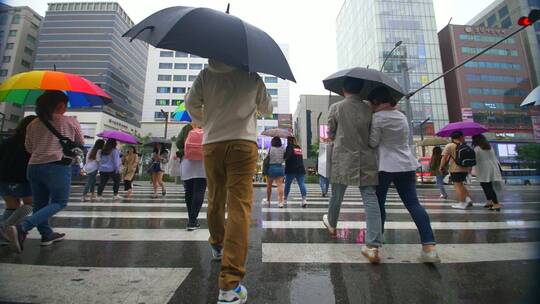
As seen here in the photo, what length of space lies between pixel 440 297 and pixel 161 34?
9.32 ft

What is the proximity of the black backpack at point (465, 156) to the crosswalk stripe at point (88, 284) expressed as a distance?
21.7 feet

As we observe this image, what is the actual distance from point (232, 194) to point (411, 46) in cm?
6851

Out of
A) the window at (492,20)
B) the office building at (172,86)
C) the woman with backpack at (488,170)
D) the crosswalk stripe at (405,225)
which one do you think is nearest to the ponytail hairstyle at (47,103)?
the crosswalk stripe at (405,225)

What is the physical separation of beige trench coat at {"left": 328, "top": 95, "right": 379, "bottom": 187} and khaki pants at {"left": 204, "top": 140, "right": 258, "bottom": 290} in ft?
4.26

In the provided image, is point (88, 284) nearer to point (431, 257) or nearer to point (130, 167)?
point (431, 257)

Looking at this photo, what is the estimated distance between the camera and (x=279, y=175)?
6.70m

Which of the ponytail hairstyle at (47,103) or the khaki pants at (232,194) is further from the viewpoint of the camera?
the ponytail hairstyle at (47,103)

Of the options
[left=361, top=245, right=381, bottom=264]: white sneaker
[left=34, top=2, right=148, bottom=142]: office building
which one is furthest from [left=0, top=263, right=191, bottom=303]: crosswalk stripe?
[left=34, top=2, right=148, bottom=142]: office building

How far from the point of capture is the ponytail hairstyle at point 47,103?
3.14m

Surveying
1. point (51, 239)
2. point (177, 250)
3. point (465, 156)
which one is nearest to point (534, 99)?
point (465, 156)

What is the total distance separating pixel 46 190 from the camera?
127 inches

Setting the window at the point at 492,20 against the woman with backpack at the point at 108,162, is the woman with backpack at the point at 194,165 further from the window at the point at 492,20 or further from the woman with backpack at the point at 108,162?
the window at the point at 492,20

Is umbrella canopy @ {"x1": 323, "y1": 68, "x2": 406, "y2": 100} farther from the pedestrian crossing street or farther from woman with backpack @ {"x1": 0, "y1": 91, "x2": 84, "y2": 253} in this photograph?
woman with backpack @ {"x1": 0, "y1": 91, "x2": 84, "y2": 253}

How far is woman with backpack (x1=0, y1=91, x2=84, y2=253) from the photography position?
120 inches
